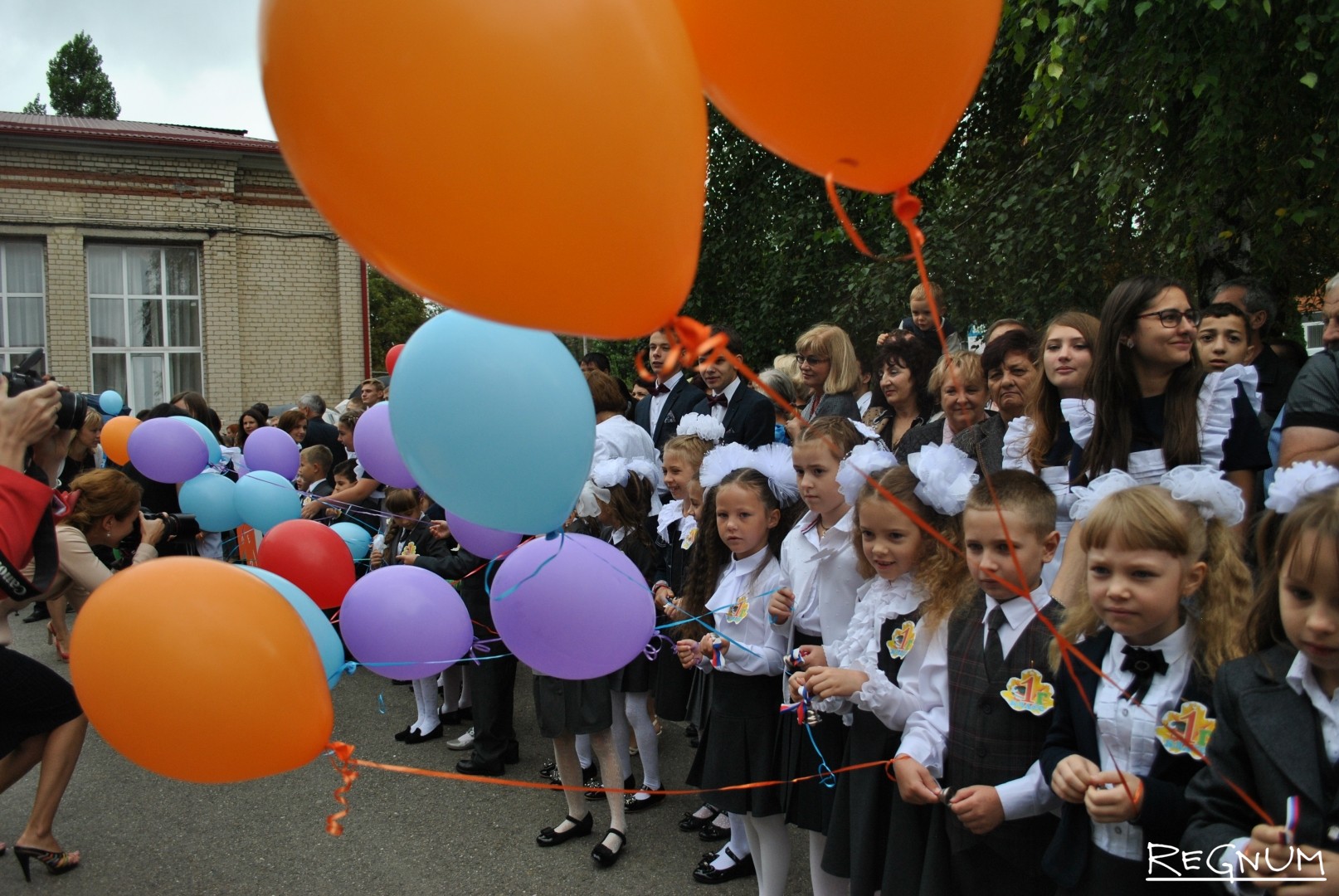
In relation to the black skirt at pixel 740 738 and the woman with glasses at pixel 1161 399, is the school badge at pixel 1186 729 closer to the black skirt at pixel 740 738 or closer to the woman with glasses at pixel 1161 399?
the woman with glasses at pixel 1161 399

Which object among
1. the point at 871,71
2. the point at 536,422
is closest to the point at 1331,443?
the point at 871,71

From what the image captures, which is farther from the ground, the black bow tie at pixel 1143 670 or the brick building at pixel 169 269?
the brick building at pixel 169 269

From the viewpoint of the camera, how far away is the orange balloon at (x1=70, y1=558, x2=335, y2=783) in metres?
2.25

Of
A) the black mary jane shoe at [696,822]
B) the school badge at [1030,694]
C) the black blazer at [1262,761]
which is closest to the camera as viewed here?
the black blazer at [1262,761]

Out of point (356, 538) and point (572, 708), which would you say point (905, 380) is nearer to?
point (572, 708)

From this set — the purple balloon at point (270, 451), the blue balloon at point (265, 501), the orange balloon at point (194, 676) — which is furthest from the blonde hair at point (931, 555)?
the purple balloon at point (270, 451)

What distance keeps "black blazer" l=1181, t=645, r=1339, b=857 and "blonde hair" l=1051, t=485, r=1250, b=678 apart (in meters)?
0.18

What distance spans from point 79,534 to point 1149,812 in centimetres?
450

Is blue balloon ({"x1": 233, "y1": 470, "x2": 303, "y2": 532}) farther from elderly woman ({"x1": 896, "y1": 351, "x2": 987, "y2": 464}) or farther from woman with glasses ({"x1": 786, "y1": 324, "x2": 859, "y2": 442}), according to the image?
elderly woman ({"x1": 896, "y1": 351, "x2": 987, "y2": 464})

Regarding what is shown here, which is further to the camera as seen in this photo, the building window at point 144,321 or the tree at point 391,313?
the tree at point 391,313

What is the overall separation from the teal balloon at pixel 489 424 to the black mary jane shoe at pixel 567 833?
2065 mm

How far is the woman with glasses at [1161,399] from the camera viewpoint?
2861 millimetres

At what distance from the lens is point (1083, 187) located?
7289 mm

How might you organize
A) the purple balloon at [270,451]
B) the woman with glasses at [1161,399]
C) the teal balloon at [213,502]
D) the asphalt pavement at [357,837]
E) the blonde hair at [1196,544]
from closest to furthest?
the blonde hair at [1196,544]
the woman with glasses at [1161,399]
the asphalt pavement at [357,837]
the teal balloon at [213,502]
the purple balloon at [270,451]
